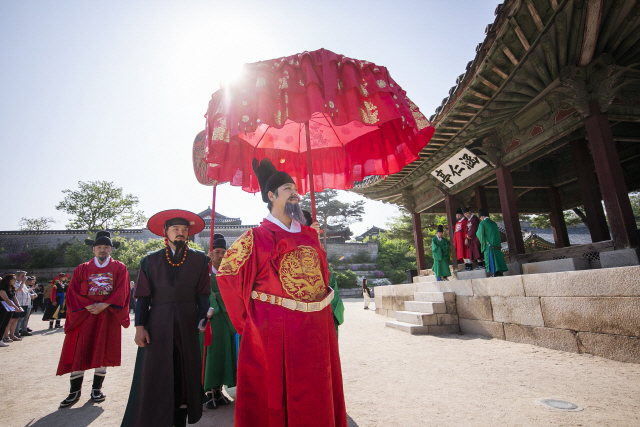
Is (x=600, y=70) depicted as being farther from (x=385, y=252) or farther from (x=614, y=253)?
(x=385, y=252)

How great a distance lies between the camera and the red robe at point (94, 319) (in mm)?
3674

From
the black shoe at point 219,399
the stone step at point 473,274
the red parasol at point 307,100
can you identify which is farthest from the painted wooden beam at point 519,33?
the black shoe at point 219,399

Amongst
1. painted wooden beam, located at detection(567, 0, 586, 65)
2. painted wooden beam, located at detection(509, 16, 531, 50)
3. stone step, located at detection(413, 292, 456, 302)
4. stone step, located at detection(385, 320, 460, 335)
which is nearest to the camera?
painted wooden beam, located at detection(567, 0, 586, 65)

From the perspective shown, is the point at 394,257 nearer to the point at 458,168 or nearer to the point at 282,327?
the point at 458,168

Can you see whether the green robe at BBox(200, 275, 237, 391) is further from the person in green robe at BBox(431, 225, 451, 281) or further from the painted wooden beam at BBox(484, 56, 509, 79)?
the person in green robe at BBox(431, 225, 451, 281)

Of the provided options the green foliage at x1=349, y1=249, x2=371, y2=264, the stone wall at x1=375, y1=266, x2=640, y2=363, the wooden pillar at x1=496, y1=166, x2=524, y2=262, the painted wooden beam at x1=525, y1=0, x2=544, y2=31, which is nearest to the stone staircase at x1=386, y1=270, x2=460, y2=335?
the stone wall at x1=375, y1=266, x2=640, y2=363

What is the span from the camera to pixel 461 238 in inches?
347

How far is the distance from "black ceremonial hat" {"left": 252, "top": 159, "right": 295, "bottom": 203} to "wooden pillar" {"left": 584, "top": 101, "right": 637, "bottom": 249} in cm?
517

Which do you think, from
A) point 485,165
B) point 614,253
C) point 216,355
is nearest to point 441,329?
point 614,253

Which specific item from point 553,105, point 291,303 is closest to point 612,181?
point 553,105

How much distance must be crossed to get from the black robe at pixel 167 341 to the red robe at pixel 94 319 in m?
1.47

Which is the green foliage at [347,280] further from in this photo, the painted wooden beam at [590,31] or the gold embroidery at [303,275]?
the gold embroidery at [303,275]

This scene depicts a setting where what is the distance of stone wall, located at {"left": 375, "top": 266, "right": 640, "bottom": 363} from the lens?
149 inches

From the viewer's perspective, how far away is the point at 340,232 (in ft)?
121
